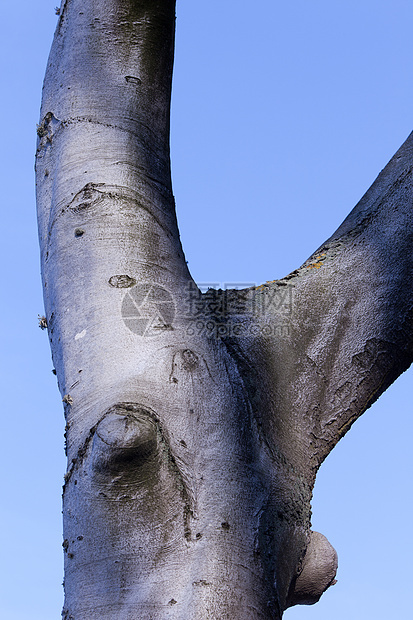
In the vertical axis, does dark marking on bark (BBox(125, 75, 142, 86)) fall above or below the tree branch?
above

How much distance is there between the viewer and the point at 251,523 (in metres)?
1.21

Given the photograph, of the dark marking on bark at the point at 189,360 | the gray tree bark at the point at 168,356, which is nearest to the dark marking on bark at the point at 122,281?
the gray tree bark at the point at 168,356

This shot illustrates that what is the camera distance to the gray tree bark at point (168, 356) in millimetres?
1154

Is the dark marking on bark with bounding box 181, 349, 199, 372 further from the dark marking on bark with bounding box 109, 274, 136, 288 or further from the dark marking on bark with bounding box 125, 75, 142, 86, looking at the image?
the dark marking on bark with bounding box 125, 75, 142, 86

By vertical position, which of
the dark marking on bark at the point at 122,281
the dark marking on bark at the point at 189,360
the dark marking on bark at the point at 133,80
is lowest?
the dark marking on bark at the point at 189,360

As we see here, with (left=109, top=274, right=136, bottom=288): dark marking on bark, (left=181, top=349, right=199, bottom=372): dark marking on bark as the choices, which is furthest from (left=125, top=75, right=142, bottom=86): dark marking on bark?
(left=181, top=349, right=199, bottom=372): dark marking on bark

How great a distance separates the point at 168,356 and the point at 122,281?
223 mm

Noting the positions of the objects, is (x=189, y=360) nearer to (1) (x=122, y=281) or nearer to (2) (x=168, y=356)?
(2) (x=168, y=356)

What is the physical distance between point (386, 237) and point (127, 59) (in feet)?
2.90

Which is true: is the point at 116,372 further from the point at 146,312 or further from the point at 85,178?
the point at 85,178

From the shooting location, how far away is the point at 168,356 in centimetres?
134

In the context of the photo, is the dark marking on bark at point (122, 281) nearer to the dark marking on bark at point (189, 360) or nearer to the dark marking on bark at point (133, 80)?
the dark marking on bark at point (189, 360)

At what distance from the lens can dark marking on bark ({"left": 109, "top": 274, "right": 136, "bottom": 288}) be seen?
1446 mm

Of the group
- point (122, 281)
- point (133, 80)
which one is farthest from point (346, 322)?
point (133, 80)
